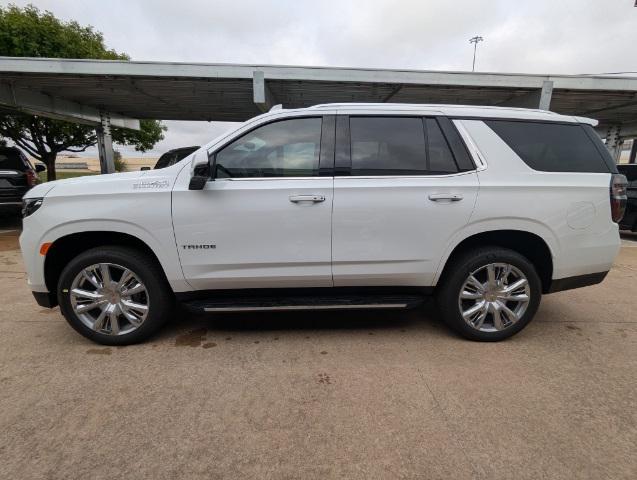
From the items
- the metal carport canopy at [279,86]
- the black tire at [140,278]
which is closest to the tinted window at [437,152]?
the black tire at [140,278]

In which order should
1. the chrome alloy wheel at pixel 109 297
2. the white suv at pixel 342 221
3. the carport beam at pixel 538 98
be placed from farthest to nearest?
the carport beam at pixel 538 98 < the chrome alloy wheel at pixel 109 297 < the white suv at pixel 342 221

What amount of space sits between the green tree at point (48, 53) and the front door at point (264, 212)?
15.0 m

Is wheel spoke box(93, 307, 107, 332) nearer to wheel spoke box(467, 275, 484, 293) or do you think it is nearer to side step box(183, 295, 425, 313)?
side step box(183, 295, 425, 313)

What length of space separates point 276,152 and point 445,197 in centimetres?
141

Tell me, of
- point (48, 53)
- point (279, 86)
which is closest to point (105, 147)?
point (48, 53)

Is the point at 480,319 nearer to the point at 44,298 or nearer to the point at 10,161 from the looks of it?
the point at 44,298

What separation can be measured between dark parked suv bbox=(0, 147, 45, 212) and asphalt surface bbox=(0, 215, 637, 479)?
18.5ft

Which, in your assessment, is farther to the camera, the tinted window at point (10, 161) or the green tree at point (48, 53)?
the green tree at point (48, 53)

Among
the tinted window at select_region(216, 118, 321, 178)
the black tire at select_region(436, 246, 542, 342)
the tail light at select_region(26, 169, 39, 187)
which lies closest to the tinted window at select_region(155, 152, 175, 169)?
the tail light at select_region(26, 169, 39, 187)

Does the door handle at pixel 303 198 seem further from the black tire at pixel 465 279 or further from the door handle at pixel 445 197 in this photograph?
the black tire at pixel 465 279

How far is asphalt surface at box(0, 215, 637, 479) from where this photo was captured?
1805mm

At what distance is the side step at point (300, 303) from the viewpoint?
2849 mm

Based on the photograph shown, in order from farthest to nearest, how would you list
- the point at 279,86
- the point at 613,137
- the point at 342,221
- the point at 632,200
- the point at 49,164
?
the point at 49,164
the point at 613,137
the point at 279,86
the point at 632,200
the point at 342,221

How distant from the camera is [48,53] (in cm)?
1297
